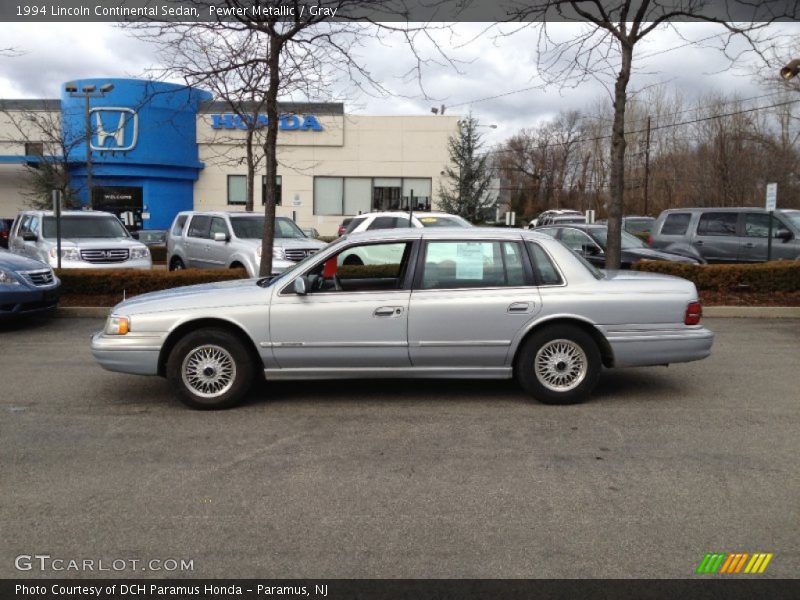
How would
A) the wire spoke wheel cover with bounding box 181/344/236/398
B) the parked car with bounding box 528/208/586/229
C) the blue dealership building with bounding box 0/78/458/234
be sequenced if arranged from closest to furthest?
1. the wire spoke wheel cover with bounding box 181/344/236/398
2. the blue dealership building with bounding box 0/78/458/234
3. the parked car with bounding box 528/208/586/229

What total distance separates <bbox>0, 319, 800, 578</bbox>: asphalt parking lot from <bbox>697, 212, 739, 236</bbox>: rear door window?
29.6ft

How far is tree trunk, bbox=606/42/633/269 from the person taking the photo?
1269cm

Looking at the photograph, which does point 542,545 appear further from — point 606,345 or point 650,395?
point 650,395

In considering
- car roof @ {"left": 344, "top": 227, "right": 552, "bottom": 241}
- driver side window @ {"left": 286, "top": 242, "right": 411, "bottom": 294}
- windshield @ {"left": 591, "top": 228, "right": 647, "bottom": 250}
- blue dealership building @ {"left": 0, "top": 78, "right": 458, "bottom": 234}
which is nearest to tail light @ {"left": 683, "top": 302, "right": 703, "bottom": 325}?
car roof @ {"left": 344, "top": 227, "right": 552, "bottom": 241}

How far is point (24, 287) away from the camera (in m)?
10.6

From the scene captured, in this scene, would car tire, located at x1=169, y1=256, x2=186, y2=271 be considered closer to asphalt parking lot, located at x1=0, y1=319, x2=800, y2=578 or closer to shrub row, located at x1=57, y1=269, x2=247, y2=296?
shrub row, located at x1=57, y1=269, x2=247, y2=296

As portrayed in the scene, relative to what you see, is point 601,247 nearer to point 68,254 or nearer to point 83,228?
point 68,254

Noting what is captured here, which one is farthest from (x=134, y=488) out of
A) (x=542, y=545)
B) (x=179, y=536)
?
(x=542, y=545)

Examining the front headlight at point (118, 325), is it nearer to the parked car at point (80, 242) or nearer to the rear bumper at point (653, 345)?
the rear bumper at point (653, 345)

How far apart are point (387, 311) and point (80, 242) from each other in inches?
431

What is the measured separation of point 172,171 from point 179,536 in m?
35.5

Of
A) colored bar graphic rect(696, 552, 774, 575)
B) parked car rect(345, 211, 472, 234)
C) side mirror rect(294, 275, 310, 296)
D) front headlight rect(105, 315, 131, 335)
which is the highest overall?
parked car rect(345, 211, 472, 234)

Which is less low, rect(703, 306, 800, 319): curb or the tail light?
the tail light
